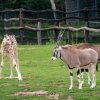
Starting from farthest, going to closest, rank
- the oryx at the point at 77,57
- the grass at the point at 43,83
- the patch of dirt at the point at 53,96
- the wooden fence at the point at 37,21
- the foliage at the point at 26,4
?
the foliage at the point at 26,4, the wooden fence at the point at 37,21, the oryx at the point at 77,57, the grass at the point at 43,83, the patch of dirt at the point at 53,96

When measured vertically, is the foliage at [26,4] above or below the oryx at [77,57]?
below

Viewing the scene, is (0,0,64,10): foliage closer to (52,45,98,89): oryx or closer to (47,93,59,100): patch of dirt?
(52,45,98,89): oryx

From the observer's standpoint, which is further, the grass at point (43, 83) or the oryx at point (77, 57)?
the oryx at point (77, 57)

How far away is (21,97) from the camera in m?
10.3

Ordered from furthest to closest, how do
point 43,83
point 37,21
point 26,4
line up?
1. point 26,4
2. point 37,21
3. point 43,83

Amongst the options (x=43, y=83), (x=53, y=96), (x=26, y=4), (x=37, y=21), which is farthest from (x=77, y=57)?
(x=26, y=4)

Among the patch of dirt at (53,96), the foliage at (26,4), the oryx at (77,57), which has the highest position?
the oryx at (77,57)

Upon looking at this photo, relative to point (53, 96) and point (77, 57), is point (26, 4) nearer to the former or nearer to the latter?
point (77, 57)

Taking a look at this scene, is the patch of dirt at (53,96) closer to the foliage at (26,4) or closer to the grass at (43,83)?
the grass at (43,83)

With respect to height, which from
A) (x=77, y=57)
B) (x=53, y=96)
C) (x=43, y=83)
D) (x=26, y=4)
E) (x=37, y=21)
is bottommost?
(x=26, y=4)

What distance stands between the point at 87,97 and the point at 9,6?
3172 centimetres

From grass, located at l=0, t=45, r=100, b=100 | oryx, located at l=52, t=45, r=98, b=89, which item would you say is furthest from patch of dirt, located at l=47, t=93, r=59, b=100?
oryx, located at l=52, t=45, r=98, b=89

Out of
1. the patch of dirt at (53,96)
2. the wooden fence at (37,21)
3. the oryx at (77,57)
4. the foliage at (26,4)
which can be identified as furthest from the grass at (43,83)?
the foliage at (26,4)

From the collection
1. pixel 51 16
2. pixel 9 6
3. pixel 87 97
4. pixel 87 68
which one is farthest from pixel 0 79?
pixel 9 6
